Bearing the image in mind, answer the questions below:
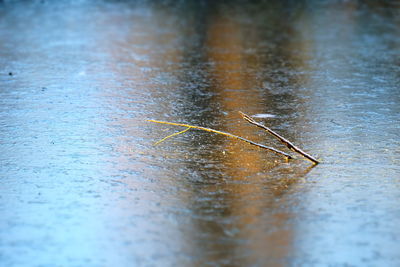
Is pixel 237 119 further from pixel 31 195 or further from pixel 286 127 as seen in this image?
pixel 31 195

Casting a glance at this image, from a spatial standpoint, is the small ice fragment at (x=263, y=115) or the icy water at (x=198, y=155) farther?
the small ice fragment at (x=263, y=115)

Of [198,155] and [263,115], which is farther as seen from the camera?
[263,115]

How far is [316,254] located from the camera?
2768mm

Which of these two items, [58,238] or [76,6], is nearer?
[58,238]

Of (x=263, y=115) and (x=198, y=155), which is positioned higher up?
(x=198, y=155)

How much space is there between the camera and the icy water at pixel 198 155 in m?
2.89

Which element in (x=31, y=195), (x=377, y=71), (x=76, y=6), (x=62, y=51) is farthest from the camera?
(x=76, y=6)

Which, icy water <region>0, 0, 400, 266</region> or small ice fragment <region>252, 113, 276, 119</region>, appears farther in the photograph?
small ice fragment <region>252, 113, 276, 119</region>

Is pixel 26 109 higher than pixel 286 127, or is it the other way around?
pixel 286 127

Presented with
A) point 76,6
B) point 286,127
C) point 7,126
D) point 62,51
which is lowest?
point 76,6

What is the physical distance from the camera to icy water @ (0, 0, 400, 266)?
289 cm

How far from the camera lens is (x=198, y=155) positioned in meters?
4.15

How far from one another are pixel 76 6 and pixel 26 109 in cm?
986

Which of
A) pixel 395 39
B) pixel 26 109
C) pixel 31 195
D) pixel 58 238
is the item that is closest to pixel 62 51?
pixel 26 109
